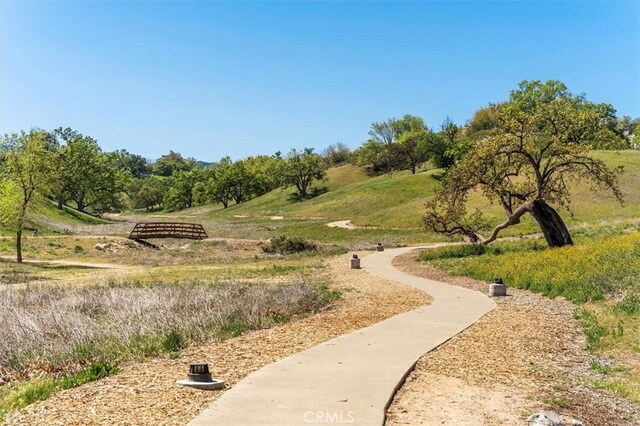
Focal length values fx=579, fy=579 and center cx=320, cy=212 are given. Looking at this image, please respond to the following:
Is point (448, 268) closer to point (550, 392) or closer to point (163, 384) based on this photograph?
point (550, 392)

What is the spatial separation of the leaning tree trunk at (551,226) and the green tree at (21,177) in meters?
31.2

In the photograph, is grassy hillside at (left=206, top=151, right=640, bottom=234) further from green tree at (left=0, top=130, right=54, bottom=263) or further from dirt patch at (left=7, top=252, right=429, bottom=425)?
dirt patch at (left=7, top=252, right=429, bottom=425)

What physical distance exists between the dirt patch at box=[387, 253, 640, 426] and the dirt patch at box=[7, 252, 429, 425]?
2405 millimetres

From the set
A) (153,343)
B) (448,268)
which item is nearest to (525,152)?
(448,268)

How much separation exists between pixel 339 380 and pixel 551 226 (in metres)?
22.5

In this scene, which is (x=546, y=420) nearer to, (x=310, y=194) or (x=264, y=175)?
(x=310, y=194)

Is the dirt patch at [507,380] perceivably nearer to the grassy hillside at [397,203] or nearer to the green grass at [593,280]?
the green grass at [593,280]

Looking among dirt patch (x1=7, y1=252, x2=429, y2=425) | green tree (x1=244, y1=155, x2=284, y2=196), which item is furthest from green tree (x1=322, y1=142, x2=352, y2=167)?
dirt patch (x1=7, y1=252, x2=429, y2=425)

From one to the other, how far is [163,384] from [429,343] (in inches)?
202

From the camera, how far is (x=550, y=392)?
27.1ft

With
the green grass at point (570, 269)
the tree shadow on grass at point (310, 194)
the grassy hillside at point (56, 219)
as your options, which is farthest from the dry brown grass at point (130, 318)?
the tree shadow on grass at point (310, 194)

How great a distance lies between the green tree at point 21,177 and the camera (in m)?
37.4

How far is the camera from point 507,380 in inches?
346

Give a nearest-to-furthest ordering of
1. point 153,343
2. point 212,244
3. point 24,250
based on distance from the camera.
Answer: point 153,343
point 24,250
point 212,244
